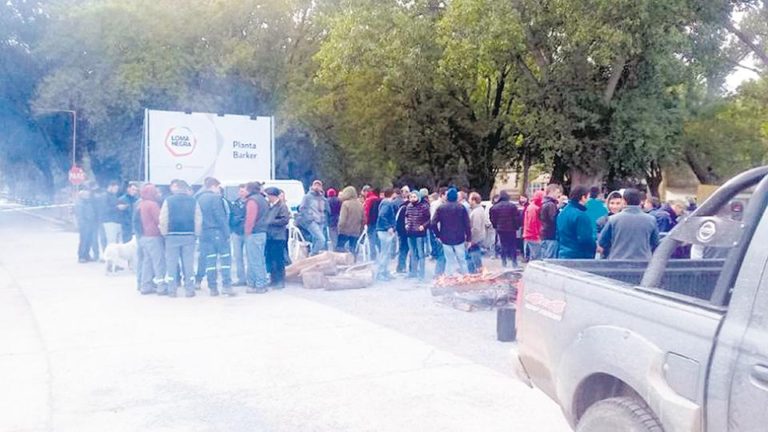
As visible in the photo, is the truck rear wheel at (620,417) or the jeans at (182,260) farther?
the jeans at (182,260)

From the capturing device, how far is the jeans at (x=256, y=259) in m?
11.4

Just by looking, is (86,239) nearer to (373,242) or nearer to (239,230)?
(239,230)

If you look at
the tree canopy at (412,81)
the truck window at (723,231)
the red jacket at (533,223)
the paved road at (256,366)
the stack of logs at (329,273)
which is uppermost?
the tree canopy at (412,81)

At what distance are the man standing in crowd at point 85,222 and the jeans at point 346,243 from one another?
5271mm

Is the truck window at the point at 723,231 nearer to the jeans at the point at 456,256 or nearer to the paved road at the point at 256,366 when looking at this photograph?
the paved road at the point at 256,366

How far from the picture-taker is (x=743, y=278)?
9.32 ft

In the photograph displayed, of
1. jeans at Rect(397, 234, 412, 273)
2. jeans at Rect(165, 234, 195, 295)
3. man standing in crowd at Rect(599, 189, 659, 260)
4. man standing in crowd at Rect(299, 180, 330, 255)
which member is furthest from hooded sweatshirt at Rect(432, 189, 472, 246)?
man standing in crowd at Rect(599, 189, 659, 260)

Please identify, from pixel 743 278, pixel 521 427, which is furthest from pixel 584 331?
pixel 521 427

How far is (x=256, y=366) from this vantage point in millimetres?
6941

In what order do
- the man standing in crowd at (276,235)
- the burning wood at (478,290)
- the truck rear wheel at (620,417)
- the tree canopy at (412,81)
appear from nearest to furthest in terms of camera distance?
the truck rear wheel at (620,417)
the burning wood at (478,290)
the man standing in crowd at (276,235)
the tree canopy at (412,81)

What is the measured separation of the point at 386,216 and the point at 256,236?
2857mm

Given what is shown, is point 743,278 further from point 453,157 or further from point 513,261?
point 453,157

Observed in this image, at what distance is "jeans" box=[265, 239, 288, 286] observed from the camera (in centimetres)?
1156

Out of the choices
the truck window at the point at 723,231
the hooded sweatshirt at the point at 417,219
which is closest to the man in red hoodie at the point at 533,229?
the hooded sweatshirt at the point at 417,219
